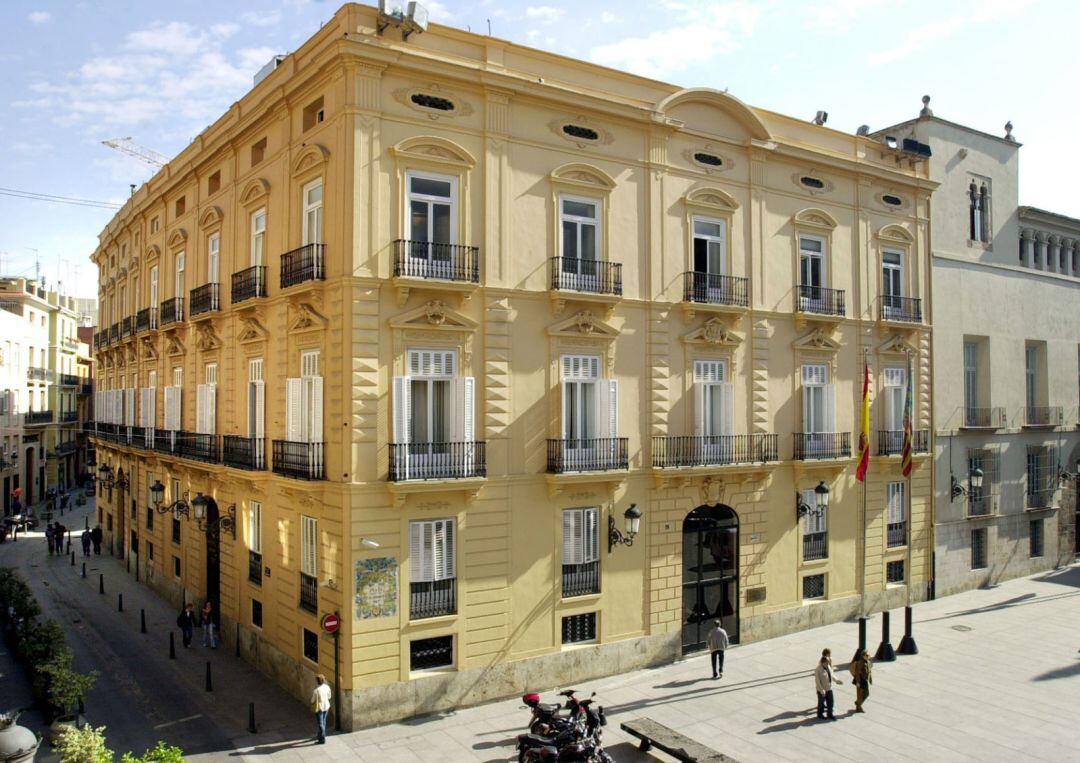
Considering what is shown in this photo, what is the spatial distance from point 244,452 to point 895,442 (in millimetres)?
19971

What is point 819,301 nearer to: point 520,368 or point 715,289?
point 715,289

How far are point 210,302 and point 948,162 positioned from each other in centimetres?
2580

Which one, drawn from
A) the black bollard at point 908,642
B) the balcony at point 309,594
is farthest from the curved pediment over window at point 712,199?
the balcony at point 309,594

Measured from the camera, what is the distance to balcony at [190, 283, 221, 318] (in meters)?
24.1

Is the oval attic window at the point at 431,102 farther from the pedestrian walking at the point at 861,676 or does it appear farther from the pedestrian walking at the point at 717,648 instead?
the pedestrian walking at the point at 861,676

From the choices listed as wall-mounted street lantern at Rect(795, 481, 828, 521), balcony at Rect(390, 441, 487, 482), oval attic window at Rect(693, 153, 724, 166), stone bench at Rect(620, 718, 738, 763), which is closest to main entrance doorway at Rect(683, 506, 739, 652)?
wall-mounted street lantern at Rect(795, 481, 828, 521)

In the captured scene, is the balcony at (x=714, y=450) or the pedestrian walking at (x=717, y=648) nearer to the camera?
the pedestrian walking at (x=717, y=648)

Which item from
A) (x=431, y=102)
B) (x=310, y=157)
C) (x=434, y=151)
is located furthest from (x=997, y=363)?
(x=310, y=157)

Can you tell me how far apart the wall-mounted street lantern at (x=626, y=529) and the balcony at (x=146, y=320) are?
19126 millimetres

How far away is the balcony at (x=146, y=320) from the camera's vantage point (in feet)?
98.7

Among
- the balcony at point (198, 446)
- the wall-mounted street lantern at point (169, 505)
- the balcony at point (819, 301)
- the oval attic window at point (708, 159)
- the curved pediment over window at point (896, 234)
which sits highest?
the oval attic window at point (708, 159)

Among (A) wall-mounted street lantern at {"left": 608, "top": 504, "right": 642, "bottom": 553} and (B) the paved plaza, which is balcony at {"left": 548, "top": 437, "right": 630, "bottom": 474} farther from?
(B) the paved plaza

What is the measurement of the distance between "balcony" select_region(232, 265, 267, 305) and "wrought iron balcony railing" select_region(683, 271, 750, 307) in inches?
438

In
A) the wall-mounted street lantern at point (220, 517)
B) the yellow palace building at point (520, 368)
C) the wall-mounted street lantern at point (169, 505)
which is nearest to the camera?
the yellow palace building at point (520, 368)
